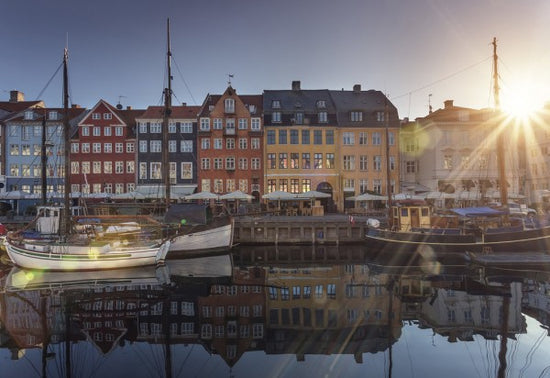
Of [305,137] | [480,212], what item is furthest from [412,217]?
[305,137]

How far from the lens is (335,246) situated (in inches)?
1293

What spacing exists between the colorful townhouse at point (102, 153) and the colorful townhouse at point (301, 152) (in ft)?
59.4

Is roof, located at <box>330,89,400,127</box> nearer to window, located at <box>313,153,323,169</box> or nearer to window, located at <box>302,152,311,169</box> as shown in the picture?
window, located at <box>313,153,323,169</box>

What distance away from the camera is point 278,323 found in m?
14.6

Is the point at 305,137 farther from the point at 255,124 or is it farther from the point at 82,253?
the point at 82,253

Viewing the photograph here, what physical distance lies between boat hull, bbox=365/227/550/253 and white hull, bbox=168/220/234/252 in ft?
38.1

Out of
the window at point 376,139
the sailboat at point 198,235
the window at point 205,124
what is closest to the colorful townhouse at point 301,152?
the window at point 376,139

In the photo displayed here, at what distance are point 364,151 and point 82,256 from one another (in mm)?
36329

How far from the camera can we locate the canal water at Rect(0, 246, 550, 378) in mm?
11102

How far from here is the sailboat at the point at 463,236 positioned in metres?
26.3

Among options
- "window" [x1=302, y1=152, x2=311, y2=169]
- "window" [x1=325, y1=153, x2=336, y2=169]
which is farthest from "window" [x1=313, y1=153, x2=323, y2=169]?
"window" [x1=325, y1=153, x2=336, y2=169]

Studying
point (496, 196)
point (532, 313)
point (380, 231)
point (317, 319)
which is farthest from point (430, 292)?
point (496, 196)

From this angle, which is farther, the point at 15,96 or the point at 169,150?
the point at 15,96

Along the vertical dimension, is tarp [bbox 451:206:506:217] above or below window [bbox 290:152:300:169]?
below
